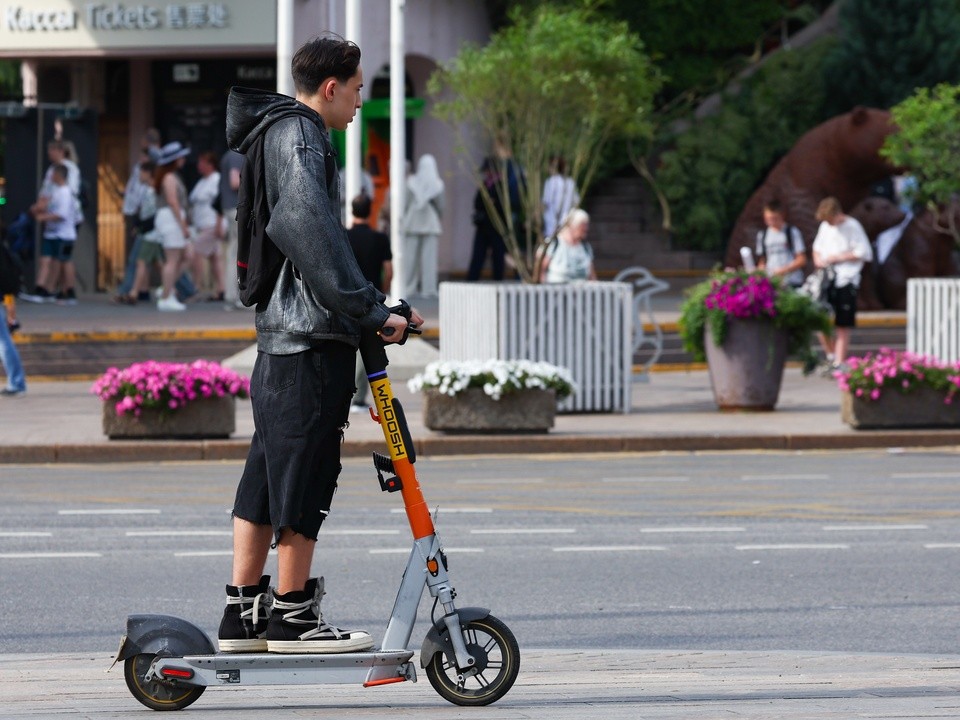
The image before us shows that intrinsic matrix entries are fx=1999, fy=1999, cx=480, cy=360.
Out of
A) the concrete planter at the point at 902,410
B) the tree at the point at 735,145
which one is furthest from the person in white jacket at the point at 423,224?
the concrete planter at the point at 902,410

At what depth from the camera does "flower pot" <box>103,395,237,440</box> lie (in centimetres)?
1497

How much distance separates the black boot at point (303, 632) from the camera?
5.54 m

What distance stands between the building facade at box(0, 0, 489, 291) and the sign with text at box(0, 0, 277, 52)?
0.01m

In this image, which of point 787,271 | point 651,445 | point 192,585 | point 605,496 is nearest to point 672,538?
point 605,496

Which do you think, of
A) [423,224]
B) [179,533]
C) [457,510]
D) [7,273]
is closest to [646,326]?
[423,224]

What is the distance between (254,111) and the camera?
562 centimetres

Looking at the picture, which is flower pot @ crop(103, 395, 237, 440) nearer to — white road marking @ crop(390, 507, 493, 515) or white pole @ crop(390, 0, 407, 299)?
white road marking @ crop(390, 507, 493, 515)

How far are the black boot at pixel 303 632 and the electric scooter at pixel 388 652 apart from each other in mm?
33

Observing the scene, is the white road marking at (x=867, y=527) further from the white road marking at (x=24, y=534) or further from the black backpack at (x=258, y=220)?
the black backpack at (x=258, y=220)

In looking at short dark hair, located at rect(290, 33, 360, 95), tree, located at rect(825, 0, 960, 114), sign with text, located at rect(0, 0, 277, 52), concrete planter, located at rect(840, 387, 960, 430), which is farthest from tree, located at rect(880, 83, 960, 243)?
short dark hair, located at rect(290, 33, 360, 95)

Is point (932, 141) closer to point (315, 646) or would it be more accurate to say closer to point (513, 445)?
point (513, 445)

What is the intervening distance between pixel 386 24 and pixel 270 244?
2420cm

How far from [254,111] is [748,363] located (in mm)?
12019

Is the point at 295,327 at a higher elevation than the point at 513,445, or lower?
higher
